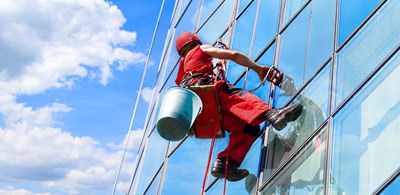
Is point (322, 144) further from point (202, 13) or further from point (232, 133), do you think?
point (202, 13)

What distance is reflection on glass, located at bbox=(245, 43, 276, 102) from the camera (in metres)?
6.75

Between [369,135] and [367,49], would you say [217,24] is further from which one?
[369,135]

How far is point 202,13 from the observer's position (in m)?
11.4

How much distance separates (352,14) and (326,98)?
3.08 feet

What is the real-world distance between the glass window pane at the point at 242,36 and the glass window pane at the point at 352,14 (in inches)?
76.8

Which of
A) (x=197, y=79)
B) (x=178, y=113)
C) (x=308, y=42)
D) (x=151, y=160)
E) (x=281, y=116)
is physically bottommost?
(x=178, y=113)

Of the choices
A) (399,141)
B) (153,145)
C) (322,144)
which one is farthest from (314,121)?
(153,145)

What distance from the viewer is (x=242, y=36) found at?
336 inches

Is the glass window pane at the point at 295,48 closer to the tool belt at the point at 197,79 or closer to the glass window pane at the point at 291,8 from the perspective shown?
the glass window pane at the point at 291,8

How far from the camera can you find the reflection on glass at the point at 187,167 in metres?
7.81

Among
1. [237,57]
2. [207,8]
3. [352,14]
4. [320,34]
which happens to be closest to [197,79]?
[237,57]

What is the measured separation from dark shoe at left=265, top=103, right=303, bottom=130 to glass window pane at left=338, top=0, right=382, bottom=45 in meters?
0.93

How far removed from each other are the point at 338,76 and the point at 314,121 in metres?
0.49

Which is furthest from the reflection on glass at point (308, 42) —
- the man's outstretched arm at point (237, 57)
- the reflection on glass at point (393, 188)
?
the reflection on glass at point (393, 188)
